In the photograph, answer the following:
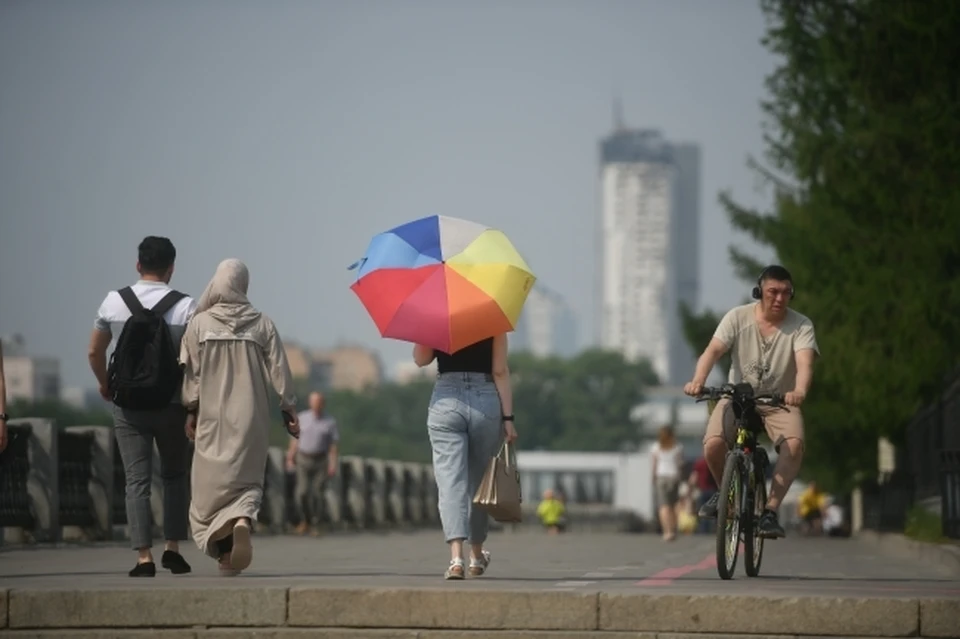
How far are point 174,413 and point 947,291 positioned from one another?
2147cm

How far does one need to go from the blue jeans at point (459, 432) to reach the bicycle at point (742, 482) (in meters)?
1.39

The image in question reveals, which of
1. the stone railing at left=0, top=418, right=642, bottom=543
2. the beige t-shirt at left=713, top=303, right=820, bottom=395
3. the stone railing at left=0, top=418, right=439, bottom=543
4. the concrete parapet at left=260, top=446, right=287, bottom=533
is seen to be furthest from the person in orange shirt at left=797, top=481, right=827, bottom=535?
the beige t-shirt at left=713, top=303, right=820, bottom=395

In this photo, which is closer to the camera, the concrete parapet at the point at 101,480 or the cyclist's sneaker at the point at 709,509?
the cyclist's sneaker at the point at 709,509

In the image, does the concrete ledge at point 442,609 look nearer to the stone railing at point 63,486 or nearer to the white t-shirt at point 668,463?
the stone railing at point 63,486

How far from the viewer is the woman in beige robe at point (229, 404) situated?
13.9 metres

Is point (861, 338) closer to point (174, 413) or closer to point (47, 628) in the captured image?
point (174, 413)

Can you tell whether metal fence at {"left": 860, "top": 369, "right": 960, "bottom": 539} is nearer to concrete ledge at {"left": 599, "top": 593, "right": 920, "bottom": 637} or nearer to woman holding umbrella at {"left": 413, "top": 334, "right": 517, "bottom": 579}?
woman holding umbrella at {"left": 413, "top": 334, "right": 517, "bottom": 579}

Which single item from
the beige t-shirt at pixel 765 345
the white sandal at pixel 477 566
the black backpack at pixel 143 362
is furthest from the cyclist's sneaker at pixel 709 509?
the black backpack at pixel 143 362

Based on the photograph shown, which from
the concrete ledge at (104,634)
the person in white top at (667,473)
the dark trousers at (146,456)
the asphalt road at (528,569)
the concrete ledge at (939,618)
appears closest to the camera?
the concrete ledge at (939,618)

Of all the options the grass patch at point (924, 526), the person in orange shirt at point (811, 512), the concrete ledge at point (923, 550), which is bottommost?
the person in orange shirt at point (811, 512)

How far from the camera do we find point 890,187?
3556 cm

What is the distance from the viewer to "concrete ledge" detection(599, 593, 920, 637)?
433 inches

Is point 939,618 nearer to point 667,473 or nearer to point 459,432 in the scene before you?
point 459,432

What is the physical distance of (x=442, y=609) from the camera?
447 inches
